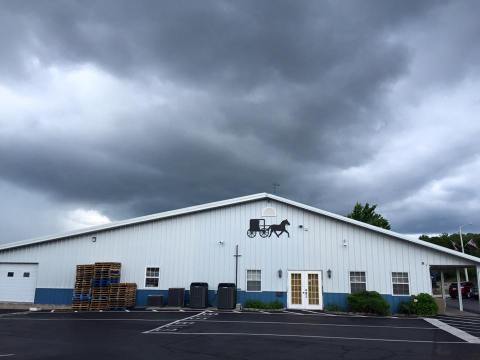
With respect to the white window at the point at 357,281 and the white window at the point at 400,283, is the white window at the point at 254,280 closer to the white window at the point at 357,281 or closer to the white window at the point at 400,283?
the white window at the point at 357,281

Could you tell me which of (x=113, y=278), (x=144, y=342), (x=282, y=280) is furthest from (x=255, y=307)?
(x=144, y=342)

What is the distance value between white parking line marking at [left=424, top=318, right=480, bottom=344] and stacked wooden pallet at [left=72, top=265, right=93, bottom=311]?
642 inches

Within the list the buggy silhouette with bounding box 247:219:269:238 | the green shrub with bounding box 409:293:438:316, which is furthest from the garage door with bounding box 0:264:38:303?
the green shrub with bounding box 409:293:438:316

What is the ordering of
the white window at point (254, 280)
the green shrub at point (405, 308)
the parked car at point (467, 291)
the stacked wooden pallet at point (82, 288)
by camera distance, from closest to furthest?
the green shrub at point (405, 308) → the stacked wooden pallet at point (82, 288) → the white window at point (254, 280) → the parked car at point (467, 291)

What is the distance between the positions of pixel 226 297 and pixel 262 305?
79.8 inches

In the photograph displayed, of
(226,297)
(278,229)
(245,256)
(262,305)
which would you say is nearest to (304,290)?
(262,305)

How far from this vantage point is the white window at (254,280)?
22281mm

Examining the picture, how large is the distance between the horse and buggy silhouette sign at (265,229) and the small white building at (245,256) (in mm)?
55

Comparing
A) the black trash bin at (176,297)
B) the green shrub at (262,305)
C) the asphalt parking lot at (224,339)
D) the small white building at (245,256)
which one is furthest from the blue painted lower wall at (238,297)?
the asphalt parking lot at (224,339)

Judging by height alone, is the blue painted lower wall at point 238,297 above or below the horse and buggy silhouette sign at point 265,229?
below

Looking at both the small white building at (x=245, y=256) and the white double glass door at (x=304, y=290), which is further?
the white double glass door at (x=304, y=290)

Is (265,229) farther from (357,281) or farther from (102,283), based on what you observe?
(102,283)

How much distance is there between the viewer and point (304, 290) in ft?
71.9

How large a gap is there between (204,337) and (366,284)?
40.0 feet
